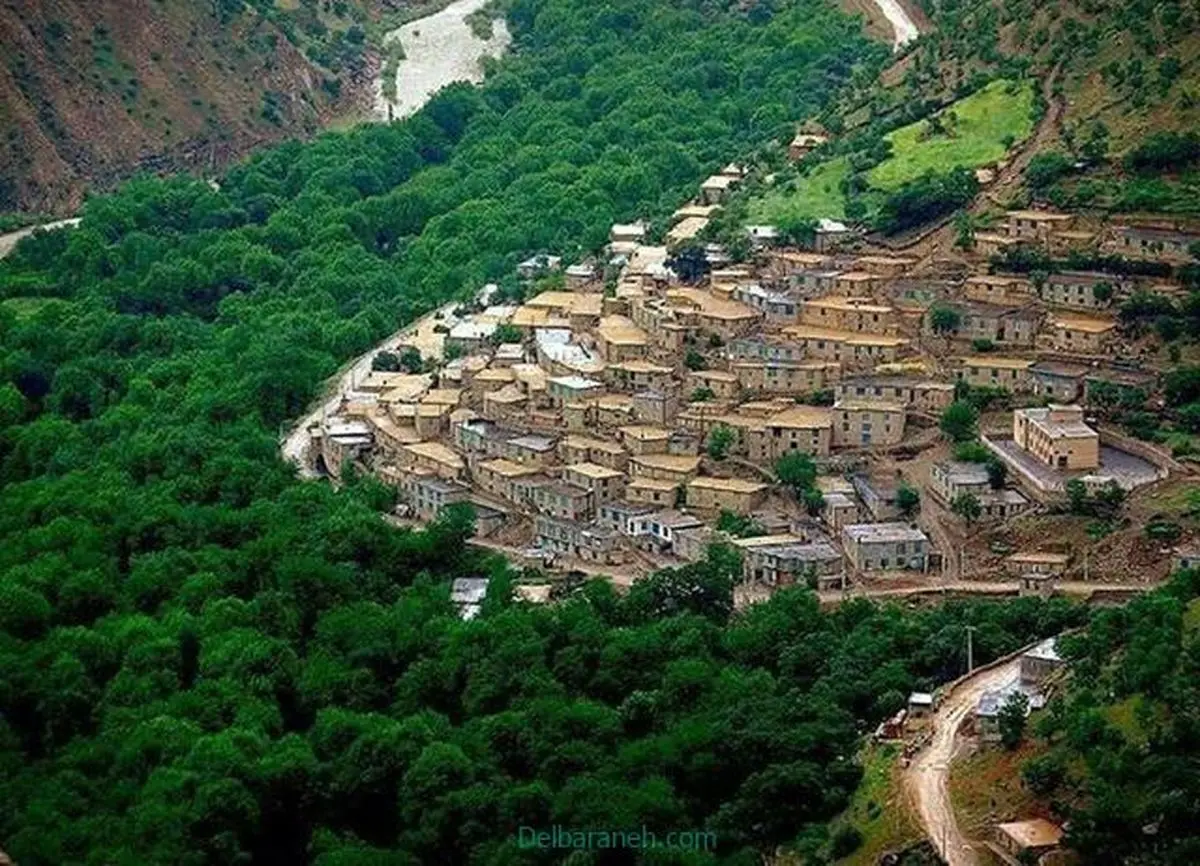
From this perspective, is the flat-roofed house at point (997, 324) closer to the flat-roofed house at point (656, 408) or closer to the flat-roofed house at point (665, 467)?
the flat-roofed house at point (656, 408)

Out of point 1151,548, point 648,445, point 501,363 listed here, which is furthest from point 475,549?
point 1151,548

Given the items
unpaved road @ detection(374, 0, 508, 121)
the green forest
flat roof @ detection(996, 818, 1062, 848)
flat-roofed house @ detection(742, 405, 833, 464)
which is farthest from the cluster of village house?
unpaved road @ detection(374, 0, 508, 121)

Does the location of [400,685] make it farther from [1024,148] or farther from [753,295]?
[1024,148]

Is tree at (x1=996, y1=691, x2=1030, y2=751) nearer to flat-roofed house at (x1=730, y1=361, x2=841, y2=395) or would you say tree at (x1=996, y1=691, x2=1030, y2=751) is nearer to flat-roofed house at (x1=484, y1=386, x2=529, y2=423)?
flat-roofed house at (x1=730, y1=361, x2=841, y2=395)

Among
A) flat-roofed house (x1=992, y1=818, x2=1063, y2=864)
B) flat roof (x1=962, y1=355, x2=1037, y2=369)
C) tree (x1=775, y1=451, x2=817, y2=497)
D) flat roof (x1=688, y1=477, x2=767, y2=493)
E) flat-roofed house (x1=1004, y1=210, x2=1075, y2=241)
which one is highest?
flat-roofed house (x1=1004, y1=210, x2=1075, y2=241)

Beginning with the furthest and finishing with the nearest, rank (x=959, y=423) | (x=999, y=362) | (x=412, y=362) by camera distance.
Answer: (x=412, y=362)
(x=999, y=362)
(x=959, y=423)

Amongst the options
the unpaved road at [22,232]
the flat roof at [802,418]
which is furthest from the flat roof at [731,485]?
the unpaved road at [22,232]

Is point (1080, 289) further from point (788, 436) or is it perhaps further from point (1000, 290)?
point (788, 436)

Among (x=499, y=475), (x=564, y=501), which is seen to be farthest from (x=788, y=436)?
(x=499, y=475)
